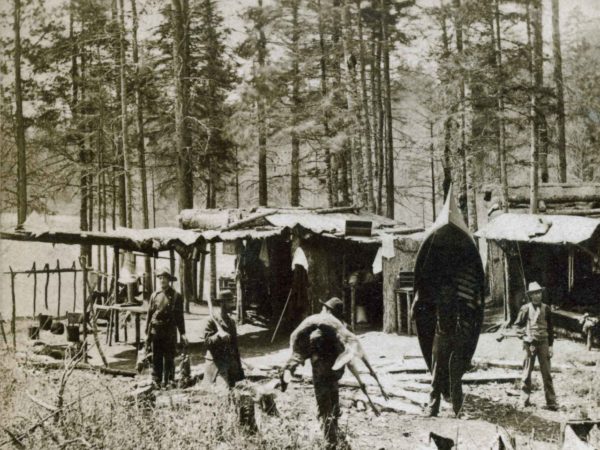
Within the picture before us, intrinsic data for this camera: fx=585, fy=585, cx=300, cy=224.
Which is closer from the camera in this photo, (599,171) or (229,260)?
(599,171)

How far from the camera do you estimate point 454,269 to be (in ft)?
30.7

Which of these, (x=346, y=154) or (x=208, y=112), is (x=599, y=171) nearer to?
(x=346, y=154)

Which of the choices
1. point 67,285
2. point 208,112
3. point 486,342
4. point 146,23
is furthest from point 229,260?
point 486,342

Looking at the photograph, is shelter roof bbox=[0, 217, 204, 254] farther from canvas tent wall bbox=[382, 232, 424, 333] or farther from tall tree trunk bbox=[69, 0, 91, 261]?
tall tree trunk bbox=[69, 0, 91, 261]

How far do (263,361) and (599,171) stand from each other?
18060 mm

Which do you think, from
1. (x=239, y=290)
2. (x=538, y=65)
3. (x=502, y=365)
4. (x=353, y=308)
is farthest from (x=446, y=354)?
(x=538, y=65)

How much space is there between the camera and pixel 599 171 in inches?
952

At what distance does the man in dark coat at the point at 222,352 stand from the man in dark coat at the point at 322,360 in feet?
6.22

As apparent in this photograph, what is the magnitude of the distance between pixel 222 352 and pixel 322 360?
223 cm

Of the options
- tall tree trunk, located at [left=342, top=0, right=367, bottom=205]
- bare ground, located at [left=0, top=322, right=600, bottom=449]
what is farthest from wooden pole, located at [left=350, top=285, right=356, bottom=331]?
tall tree trunk, located at [left=342, top=0, right=367, bottom=205]

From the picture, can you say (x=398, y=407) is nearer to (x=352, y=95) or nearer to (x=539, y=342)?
(x=539, y=342)

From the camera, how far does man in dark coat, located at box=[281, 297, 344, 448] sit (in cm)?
724

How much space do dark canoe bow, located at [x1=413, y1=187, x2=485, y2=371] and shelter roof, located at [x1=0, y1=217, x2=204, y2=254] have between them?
641cm

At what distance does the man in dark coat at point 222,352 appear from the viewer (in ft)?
29.1
